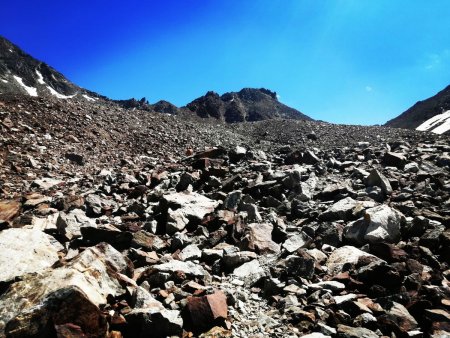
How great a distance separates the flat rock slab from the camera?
18.9ft

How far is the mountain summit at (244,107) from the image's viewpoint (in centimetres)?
9669

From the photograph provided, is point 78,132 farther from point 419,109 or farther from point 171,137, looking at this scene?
point 419,109

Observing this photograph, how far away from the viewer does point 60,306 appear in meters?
4.41

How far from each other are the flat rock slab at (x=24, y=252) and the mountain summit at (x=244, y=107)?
8435 centimetres

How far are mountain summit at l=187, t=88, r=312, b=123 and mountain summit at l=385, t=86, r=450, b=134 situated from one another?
28159 mm

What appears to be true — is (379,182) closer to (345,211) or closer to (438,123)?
(345,211)

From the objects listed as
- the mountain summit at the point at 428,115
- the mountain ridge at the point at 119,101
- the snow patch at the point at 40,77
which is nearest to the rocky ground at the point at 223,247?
the mountain summit at the point at 428,115

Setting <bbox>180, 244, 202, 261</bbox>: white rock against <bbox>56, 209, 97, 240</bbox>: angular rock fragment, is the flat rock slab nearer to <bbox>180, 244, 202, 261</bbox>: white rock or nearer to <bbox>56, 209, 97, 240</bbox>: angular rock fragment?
<bbox>56, 209, 97, 240</bbox>: angular rock fragment

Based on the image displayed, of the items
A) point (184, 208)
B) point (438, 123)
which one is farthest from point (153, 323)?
point (438, 123)

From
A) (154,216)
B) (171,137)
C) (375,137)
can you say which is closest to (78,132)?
(171,137)

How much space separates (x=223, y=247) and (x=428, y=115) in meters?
94.4

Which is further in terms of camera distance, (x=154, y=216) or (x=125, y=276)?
(x=154, y=216)

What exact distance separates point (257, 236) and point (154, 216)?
3498 mm

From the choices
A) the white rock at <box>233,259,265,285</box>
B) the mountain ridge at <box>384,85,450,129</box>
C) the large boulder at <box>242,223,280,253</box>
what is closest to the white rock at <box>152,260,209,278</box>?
the white rock at <box>233,259,265,285</box>
